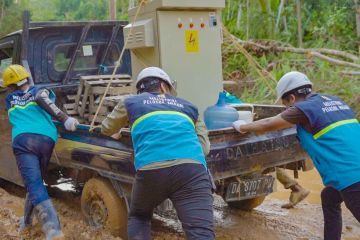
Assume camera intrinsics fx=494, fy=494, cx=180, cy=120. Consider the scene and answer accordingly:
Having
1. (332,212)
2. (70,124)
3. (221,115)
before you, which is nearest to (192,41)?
(221,115)

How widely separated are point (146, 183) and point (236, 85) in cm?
670

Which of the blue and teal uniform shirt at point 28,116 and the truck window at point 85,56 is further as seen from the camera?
the truck window at point 85,56

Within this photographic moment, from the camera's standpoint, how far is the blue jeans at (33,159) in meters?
4.18

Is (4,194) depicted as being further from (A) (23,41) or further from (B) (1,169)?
(A) (23,41)

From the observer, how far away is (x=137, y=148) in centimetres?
317

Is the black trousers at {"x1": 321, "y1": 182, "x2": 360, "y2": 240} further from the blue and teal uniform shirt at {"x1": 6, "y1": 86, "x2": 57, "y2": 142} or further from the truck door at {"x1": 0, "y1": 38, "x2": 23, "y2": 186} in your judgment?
the truck door at {"x1": 0, "y1": 38, "x2": 23, "y2": 186}

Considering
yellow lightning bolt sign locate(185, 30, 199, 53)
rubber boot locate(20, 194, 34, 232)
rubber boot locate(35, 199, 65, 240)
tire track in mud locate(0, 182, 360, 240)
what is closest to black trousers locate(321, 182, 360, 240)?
tire track in mud locate(0, 182, 360, 240)

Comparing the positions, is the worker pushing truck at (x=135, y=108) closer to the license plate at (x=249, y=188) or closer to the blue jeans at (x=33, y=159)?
the license plate at (x=249, y=188)

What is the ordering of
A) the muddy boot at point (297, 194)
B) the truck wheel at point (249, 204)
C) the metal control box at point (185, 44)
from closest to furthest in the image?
the metal control box at point (185, 44)
the muddy boot at point (297, 194)
the truck wheel at point (249, 204)

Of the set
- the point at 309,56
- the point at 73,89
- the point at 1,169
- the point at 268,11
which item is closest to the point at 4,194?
the point at 1,169

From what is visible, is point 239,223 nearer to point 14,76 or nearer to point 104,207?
point 104,207

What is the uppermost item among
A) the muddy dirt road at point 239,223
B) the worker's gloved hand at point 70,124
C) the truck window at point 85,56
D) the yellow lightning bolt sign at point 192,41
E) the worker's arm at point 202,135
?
the yellow lightning bolt sign at point 192,41

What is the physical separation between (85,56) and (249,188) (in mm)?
2907

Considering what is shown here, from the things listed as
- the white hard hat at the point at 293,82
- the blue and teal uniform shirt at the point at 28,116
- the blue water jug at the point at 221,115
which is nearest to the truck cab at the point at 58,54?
the blue and teal uniform shirt at the point at 28,116
